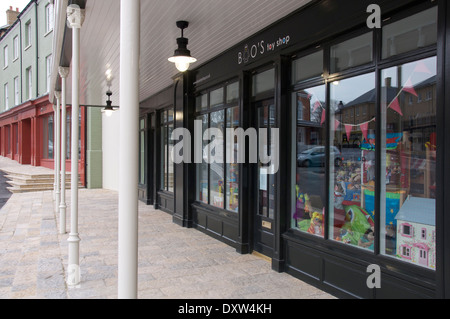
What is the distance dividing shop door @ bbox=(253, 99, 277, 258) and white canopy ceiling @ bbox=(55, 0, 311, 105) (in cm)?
117

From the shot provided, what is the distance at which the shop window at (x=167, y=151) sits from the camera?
9.47 m

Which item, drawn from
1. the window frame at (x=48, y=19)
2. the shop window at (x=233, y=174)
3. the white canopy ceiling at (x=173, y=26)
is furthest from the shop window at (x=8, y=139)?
the shop window at (x=233, y=174)

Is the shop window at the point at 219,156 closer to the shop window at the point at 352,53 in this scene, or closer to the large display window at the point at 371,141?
the large display window at the point at 371,141

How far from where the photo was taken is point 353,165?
154 inches

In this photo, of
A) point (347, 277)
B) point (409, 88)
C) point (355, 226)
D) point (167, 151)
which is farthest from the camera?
point (167, 151)

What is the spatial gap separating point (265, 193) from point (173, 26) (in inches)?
111

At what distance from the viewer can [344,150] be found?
4027 mm

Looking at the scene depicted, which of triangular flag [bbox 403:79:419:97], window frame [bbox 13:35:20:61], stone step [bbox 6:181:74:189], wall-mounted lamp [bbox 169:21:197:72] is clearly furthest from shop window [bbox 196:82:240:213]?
window frame [bbox 13:35:20:61]

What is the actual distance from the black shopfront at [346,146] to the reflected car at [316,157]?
13mm

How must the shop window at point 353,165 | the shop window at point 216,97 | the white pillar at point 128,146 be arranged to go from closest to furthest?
the white pillar at point 128,146 < the shop window at point 353,165 < the shop window at point 216,97

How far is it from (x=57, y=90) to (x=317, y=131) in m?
6.88

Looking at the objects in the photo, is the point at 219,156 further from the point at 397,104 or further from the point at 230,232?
the point at 397,104

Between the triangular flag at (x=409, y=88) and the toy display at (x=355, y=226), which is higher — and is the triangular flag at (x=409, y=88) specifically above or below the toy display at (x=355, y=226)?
above

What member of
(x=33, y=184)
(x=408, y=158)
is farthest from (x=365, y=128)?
(x=33, y=184)
